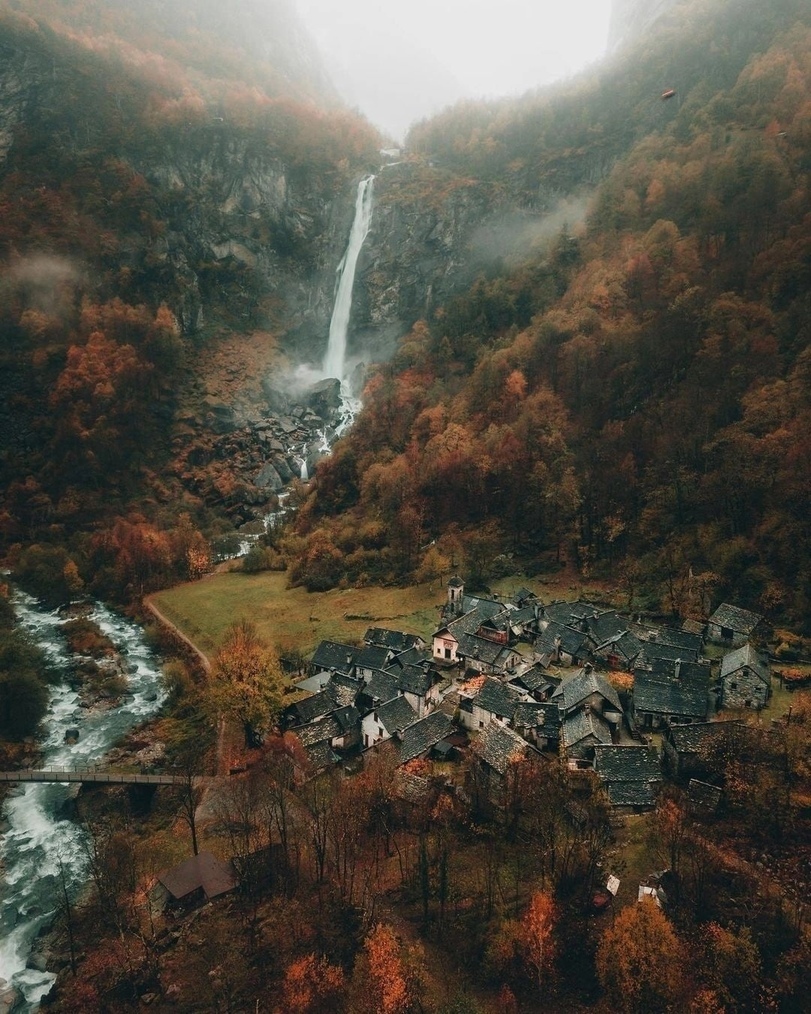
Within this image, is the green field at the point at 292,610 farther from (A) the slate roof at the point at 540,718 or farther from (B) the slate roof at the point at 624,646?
(A) the slate roof at the point at 540,718

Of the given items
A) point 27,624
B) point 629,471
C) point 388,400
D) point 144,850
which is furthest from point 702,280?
point 27,624

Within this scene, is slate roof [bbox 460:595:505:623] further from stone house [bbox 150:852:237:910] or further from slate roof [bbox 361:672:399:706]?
stone house [bbox 150:852:237:910]

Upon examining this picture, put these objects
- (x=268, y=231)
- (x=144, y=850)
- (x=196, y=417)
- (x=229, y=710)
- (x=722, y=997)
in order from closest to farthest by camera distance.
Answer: (x=722, y=997)
(x=144, y=850)
(x=229, y=710)
(x=196, y=417)
(x=268, y=231)

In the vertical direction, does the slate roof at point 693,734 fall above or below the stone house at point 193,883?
above

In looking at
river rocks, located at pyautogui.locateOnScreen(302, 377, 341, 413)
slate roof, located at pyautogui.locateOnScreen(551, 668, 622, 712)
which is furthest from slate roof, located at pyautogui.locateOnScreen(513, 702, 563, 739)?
river rocks, located at pyautogui.locateOnScreen(302, 377, 341, 413)

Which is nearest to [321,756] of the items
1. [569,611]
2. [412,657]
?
[412,657]

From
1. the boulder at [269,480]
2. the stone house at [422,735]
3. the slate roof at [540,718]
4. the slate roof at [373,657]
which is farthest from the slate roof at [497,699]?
the boulder at [269,480]

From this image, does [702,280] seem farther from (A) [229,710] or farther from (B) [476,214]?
(B) [476,214]
